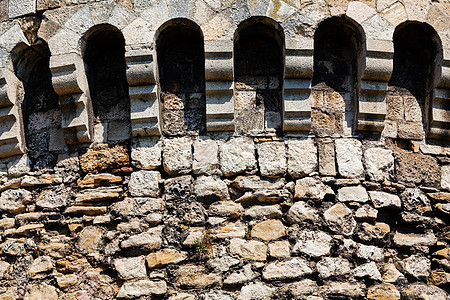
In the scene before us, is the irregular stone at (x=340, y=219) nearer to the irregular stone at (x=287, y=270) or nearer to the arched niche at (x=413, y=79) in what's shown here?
the irregular stone at (x=287, y=270)

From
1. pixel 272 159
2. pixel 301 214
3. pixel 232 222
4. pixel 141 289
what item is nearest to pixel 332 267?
pixel 301 214

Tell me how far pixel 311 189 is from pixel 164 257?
1.25 metres

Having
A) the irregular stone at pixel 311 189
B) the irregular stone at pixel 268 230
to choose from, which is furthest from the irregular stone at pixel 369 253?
the irregular stone at pixel 268 230

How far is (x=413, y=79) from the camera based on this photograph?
570 cm

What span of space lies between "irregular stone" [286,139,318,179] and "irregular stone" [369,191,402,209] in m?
0.51

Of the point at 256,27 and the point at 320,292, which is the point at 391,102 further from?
the point at 320,292

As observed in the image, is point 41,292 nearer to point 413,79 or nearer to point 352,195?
point 352,195

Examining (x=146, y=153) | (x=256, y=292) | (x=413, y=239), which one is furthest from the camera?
(x=146, y=153)

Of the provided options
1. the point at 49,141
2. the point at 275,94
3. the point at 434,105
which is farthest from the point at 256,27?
the point at 49,141

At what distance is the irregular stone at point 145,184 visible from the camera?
5270mm

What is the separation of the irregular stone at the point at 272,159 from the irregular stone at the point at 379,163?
681 millimetres

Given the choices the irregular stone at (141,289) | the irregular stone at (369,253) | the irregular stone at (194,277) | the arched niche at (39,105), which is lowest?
the irregular stone at (141,289)

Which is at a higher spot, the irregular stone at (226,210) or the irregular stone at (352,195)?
the irregular stone at (352,195)

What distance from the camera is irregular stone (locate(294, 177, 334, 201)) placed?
521cm
